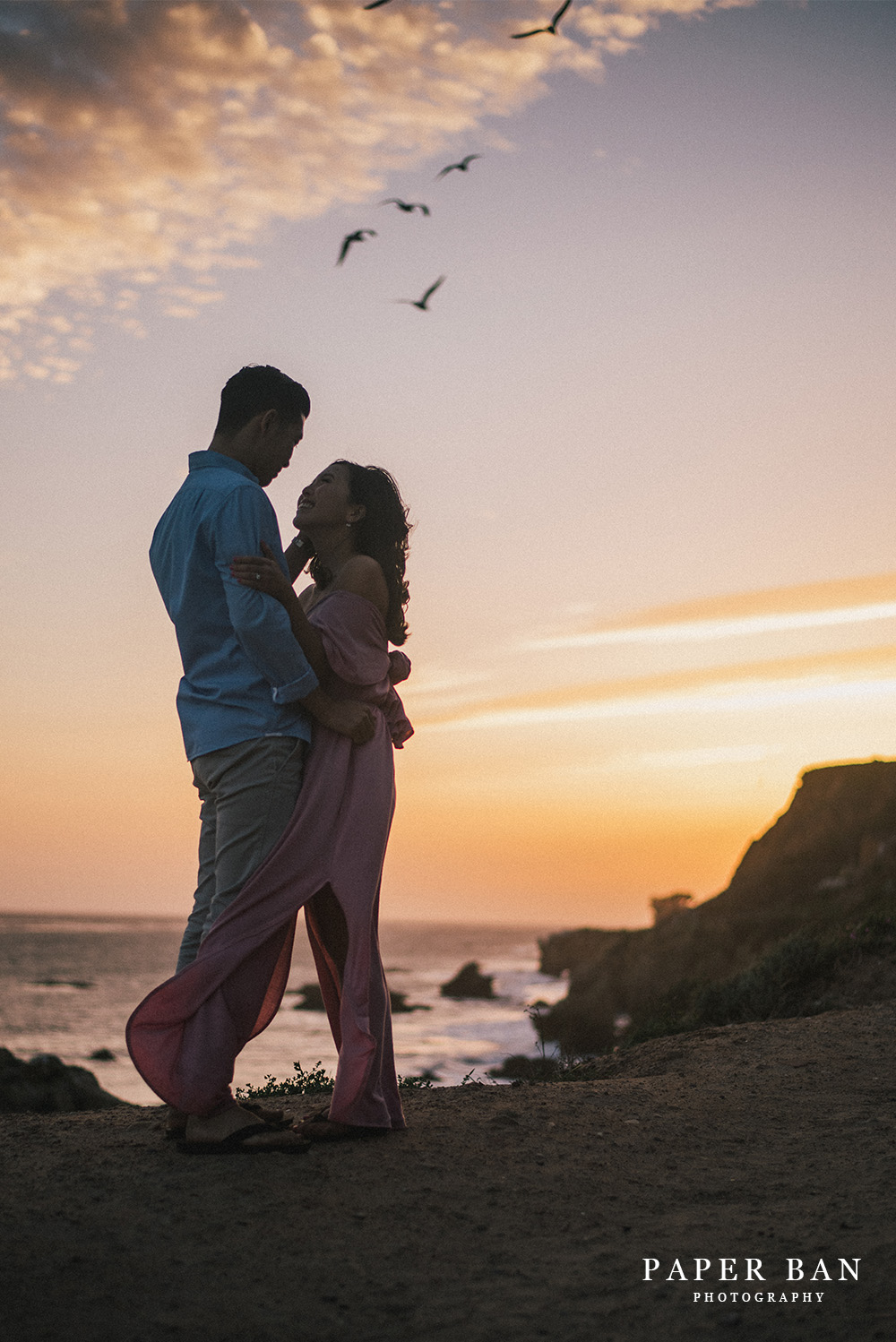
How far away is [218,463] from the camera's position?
13.1ft

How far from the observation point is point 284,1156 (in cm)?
373

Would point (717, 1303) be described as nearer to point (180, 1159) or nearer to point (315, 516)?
point (180, 1159)

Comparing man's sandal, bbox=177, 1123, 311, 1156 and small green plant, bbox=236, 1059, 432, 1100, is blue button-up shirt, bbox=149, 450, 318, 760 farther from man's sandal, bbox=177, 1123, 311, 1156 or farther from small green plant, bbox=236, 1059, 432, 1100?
small green plant, bbox=236, 1059, 432, 1100

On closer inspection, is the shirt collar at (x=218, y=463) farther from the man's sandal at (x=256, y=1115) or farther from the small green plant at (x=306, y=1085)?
the small green plant at (x=306, y=1085)

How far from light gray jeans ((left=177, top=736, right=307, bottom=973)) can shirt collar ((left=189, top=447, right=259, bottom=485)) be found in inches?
42.2

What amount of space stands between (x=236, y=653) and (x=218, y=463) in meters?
0.79

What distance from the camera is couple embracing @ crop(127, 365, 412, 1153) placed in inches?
145

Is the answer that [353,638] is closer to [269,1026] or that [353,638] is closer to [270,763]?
[270,763]

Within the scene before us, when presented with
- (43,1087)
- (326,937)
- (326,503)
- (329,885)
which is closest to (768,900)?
(43,1087)

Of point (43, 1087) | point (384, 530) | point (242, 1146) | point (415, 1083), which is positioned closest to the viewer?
point (242, 1146)

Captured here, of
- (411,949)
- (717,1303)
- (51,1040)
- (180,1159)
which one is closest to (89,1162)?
(180,1159)

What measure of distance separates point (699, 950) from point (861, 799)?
9060mm

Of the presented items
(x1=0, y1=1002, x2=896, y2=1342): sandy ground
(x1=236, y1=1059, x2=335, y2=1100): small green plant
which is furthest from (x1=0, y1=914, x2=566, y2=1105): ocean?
(x1=0, y1=1002, x2=896, y2=1342): sandy ground

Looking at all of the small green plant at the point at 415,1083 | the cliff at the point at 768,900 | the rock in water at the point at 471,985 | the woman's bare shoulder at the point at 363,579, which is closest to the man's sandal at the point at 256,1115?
the small green plant at the point at 415,1083
